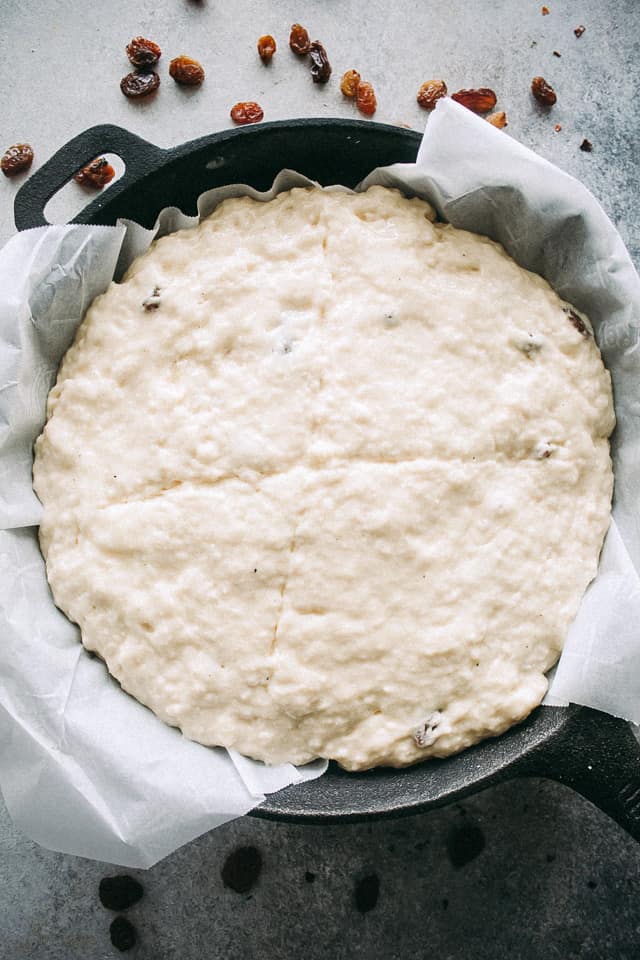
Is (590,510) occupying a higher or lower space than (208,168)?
lower

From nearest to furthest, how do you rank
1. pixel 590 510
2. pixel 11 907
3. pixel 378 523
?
pixel 378 523 < pixel 590 510 < pixel 11 907

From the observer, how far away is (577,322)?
1.58 metres

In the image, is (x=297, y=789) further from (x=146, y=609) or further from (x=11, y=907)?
(x=11, y=907)

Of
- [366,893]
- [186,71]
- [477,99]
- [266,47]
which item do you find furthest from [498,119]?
[366,893]

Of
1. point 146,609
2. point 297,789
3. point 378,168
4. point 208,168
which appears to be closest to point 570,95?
point 378,168

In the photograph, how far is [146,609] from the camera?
1467mm

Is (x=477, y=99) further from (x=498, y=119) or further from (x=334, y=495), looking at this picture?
(x=334, y=495)

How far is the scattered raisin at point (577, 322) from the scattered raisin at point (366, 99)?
65cm

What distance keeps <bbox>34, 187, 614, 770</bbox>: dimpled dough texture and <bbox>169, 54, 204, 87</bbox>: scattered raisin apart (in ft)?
1.76

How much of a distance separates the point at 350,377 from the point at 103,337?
47cm

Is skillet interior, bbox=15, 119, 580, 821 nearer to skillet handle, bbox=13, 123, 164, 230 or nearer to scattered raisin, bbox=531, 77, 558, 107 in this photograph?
skillet handle, bbox=13, 123, 164, 230

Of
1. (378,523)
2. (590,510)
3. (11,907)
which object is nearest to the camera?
(378,523)

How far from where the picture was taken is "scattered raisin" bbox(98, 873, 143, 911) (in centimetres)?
179

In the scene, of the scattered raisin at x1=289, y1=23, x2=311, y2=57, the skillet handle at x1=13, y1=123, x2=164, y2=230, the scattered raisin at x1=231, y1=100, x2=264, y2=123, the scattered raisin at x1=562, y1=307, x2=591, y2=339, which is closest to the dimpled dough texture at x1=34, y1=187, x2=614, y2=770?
the scattered raisin at x1=562, y1=307, x2=591, y2=339
